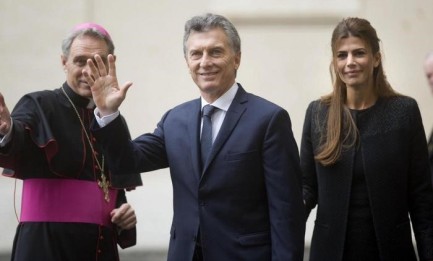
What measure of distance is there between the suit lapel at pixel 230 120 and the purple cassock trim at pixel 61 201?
72cm

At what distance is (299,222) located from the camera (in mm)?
3293

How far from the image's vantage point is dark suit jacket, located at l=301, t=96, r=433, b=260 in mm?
3756

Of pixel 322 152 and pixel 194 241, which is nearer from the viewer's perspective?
pixel 194 241

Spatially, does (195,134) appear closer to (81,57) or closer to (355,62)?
(81,57)

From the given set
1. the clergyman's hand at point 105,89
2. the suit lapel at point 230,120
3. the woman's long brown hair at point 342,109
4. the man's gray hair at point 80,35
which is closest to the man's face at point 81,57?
the man's gray hair at point 80,35

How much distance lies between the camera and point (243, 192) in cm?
326

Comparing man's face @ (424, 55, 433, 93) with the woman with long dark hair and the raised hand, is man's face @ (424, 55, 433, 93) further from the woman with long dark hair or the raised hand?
the raised hand

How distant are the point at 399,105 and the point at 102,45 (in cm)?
133

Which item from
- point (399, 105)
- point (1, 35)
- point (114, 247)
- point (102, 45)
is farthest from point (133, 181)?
point (1, 35)

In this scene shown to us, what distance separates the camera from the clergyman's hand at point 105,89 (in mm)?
3170

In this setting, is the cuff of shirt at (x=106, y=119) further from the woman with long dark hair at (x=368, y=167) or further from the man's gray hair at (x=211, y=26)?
the woman with long dark hair at (x=368, y=167)

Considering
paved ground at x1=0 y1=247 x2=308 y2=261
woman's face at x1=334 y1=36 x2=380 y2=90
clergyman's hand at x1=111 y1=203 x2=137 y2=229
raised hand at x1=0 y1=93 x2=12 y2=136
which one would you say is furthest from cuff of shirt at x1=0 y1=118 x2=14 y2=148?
paved ground at x1=0 y1=247 x2=308 y2=261

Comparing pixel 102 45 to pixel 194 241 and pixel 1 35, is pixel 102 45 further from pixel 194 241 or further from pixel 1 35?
pixel 1 35

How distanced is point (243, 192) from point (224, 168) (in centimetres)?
11
